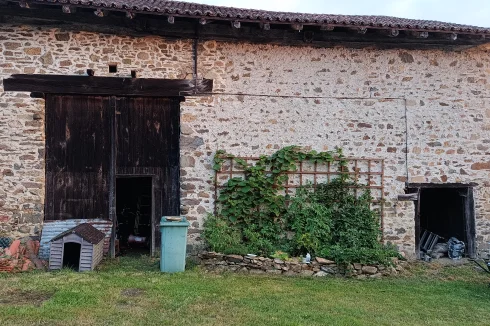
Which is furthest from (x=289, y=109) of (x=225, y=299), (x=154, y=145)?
(x=225, y=299)

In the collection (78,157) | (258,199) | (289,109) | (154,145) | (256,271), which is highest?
(289,109)

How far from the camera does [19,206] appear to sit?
8.54 m

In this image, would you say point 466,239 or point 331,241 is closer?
point 331,241

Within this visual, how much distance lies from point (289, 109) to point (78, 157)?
14.4 feet

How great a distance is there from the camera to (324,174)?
31.1 feet

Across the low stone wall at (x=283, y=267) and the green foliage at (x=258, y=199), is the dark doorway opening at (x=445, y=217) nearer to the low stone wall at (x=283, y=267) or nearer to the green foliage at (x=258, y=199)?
the low stone wall at (x=283, y=267)

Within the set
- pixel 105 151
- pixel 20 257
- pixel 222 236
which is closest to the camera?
pixel 20 257

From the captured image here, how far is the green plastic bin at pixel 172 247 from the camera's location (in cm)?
776

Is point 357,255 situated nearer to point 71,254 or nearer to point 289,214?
point 289,214

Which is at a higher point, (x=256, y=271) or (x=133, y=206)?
(x=133, y=206)

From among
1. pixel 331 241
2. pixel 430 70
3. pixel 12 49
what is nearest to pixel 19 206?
pixel 12 49

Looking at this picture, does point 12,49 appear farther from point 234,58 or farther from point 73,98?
point 234,58

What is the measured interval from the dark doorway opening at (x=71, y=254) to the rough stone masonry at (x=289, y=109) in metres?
0.94

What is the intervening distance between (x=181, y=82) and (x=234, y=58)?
4.04 feet
